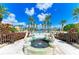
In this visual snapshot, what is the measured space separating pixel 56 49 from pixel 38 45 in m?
0.25

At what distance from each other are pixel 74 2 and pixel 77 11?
14cm

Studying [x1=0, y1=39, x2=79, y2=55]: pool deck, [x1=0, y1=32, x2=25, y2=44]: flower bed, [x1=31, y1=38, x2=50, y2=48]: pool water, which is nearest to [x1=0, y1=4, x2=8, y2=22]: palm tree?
[x1=0, y1=32, x2=25, y2=44]: flower bed

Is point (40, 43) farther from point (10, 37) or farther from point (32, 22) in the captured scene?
point (10, 37)

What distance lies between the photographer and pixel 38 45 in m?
3.84

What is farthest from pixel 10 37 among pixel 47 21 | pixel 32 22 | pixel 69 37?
pixel 69 37

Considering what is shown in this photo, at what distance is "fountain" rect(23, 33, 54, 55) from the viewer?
12.4 ft

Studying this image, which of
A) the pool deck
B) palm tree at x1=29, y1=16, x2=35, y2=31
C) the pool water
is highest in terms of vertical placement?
palm tree at x1=29, y1=16, x2=35, y2=31

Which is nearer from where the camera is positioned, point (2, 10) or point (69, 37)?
point (2, 10)

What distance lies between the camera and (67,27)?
12.7 ft

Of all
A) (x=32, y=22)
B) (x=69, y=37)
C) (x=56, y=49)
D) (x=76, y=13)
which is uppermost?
(x=76, y=13)

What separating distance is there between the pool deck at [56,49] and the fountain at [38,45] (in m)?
0.07

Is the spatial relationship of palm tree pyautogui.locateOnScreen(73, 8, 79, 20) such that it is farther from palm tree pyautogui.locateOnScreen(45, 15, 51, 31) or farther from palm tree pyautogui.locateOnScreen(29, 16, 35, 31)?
palm tree pyautogui.locateOnScreen(29, 16, 35, 31)

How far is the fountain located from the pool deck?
0.23 ft

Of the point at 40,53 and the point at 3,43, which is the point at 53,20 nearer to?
the point at 40,53
